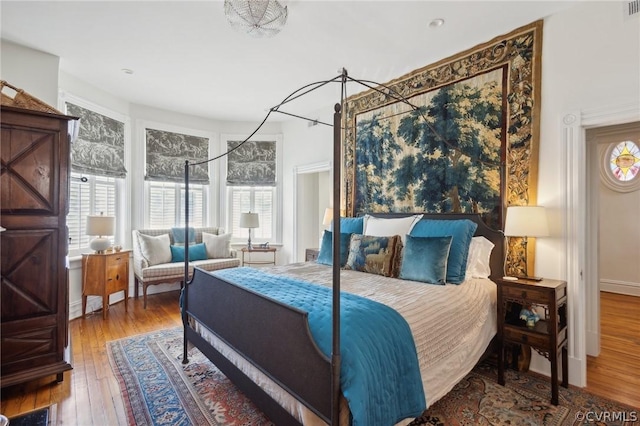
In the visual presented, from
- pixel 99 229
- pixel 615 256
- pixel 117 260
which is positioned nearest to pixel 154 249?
pixel 117 260

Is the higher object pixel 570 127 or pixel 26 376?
pixel 570 127

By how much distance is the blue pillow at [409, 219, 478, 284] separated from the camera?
2639mm

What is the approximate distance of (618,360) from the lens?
110 inches

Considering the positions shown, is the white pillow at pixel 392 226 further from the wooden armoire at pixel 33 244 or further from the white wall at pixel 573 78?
the wooden armoire at pixel 33 244

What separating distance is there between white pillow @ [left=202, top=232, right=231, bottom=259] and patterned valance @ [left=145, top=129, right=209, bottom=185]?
109 centimetres

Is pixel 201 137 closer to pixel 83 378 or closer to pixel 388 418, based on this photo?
pixel 83 378

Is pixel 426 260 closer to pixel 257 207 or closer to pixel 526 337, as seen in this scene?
pixel 526 337

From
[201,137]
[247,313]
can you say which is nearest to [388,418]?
[247,313]

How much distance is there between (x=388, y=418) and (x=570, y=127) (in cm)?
257

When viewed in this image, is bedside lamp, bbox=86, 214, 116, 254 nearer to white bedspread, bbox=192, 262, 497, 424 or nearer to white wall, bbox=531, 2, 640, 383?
white bedspread, bbox=192, 262, 497, 424

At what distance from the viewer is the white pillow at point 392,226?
10.4 feet

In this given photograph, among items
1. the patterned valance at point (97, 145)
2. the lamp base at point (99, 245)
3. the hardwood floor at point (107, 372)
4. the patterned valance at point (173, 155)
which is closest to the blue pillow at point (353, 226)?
the hardwood floor at point (107, 372)

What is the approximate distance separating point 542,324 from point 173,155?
552 centimetres

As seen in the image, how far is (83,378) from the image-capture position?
2.47 m
